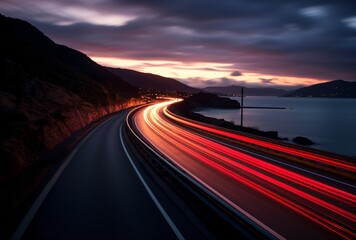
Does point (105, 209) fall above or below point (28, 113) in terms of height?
below

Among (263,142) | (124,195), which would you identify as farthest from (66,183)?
(263,142)

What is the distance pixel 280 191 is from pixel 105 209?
6653mm

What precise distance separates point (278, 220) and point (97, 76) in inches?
6106

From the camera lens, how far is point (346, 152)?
69.2m

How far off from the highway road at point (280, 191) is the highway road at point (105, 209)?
2182 millimetres

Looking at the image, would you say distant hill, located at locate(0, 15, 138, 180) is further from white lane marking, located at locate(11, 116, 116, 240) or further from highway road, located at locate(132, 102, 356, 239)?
highway road, located at locate(132, 102, 356, 239)

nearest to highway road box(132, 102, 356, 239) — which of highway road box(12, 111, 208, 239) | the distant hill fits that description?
highway road box(12, 111, 208, 239)

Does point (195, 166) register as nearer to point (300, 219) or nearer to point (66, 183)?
point (66, 183)

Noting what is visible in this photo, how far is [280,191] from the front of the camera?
545 inches

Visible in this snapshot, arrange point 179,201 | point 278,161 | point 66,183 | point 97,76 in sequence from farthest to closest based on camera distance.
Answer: point 97,76, point 278,161, point 66,183, point 179,201

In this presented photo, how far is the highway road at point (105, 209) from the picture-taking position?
9.15 meters

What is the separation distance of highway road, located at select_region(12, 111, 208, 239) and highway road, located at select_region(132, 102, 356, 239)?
7.16 feet

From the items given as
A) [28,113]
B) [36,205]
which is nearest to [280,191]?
[36,205]

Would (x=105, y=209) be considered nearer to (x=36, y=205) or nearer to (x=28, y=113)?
(x=36, y=205)
